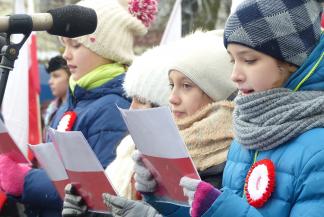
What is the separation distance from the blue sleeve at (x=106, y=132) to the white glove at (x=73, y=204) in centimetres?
55

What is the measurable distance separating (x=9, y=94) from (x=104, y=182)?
12.9 feet

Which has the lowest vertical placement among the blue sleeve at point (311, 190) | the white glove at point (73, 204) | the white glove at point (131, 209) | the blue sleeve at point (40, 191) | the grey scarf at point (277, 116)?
the blue sleeve at point (40, 191)

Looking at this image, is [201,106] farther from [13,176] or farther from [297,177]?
[13,176]

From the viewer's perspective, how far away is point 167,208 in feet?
10.5

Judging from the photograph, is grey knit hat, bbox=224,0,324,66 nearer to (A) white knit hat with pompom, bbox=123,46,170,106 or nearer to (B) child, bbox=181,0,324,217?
(B) child, bbox=181,0,324,217

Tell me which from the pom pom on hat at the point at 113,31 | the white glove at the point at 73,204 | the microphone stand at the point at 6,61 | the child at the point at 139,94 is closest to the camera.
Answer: the microphone stand at the point at 6,61

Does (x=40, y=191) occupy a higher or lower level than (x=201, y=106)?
lower

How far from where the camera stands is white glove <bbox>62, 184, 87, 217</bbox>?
3416mm

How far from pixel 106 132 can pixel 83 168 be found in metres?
0.81

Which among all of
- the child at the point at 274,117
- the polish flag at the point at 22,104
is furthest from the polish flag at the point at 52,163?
the polish flag at the point at 22,104

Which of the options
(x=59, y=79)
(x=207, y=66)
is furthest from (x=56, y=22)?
(x=59, y=79)

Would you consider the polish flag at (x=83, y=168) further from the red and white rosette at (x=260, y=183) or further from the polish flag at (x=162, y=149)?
the red and white rosette at (x=260, y=183)

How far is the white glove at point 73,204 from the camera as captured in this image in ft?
11.2

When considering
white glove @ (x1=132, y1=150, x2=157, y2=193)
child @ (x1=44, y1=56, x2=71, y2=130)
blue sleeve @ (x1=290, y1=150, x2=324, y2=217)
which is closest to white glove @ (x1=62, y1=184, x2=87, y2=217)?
white glove @ (x1=132, y1=150, x2=157, y2=193)
